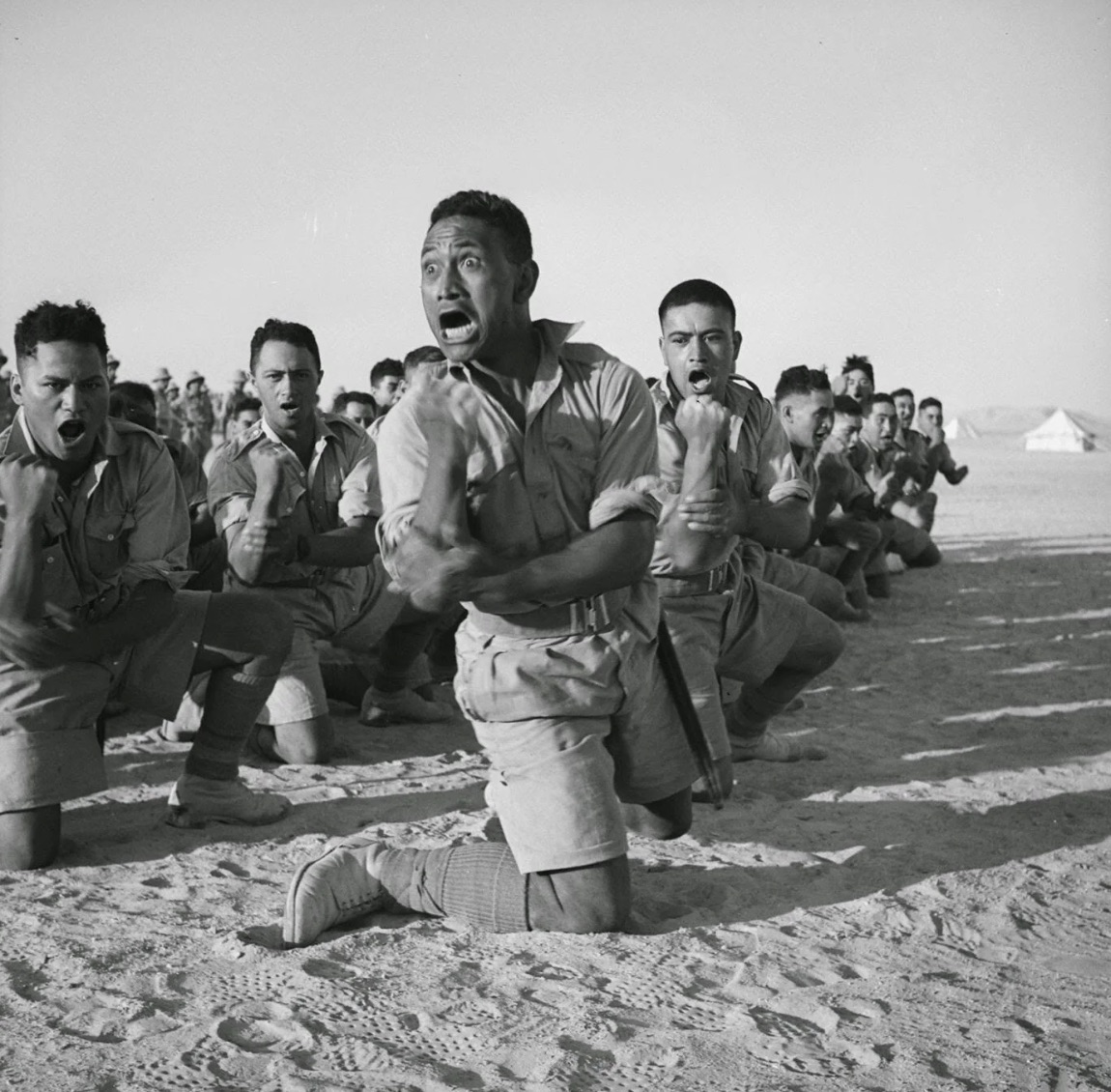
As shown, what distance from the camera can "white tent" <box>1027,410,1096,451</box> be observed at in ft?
158

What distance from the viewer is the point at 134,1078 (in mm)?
2520

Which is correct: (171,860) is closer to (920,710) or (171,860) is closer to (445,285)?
(445,285)

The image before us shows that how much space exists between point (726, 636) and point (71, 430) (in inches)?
98.3

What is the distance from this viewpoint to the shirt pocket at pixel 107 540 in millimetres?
4180

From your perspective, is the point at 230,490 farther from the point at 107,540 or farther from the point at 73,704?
the point at 73,704

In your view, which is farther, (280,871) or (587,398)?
(280,871)

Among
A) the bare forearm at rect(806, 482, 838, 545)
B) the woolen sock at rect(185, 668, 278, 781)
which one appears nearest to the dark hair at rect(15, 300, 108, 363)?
the woolen sock at rect(185, 668, 278, 781)

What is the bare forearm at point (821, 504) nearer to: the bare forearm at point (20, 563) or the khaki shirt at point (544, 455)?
the khaki shirt at point (544, 455)

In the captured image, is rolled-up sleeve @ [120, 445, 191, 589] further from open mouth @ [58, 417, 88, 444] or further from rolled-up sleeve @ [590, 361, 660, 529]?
rolled-up sleeve @ [590, 361, 660, 529]

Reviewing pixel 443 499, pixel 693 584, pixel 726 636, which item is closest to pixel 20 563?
pixel 443 499

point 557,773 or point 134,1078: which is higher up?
point 557,773

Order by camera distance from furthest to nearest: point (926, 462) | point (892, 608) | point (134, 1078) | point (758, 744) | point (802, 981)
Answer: point (926, 462) → point (892, 608) → point (758, 744) → point (802, 981) → point (134, 1078)

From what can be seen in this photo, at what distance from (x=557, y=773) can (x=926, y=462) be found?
430 inches

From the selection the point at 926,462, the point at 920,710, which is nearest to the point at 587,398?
the point at 920,710
